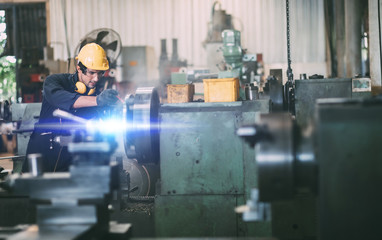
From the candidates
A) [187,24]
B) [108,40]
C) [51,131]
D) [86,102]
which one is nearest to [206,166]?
[86,102]

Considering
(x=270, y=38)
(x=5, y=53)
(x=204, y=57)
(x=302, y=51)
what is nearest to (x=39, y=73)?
(x=5, y=53)

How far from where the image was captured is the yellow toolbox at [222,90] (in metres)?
2.02

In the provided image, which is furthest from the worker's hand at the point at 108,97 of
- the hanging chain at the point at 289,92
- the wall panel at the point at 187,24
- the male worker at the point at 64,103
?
the wall panel at the point at 187,24

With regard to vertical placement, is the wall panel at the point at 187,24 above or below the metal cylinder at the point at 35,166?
above

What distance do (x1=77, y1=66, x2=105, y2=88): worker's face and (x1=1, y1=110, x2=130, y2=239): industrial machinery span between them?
130 cm

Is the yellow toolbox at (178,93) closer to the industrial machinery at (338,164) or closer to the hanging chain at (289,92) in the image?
the hanging chain at (289,92)

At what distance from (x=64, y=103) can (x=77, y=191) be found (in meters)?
1.08

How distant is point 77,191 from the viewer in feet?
3.51

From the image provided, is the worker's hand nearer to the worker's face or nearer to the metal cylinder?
the worker's face

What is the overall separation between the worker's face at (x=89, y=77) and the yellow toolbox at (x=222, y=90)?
27.7 inches

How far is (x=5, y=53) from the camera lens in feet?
19.9

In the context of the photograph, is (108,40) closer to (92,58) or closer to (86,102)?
(92,58)

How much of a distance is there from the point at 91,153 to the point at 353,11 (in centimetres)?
432

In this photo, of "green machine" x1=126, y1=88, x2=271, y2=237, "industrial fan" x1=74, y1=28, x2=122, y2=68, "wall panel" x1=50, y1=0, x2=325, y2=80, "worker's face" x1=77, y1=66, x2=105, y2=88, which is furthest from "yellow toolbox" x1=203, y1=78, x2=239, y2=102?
"wall panel" x1=50, y1=0, x2=325, y2=80
